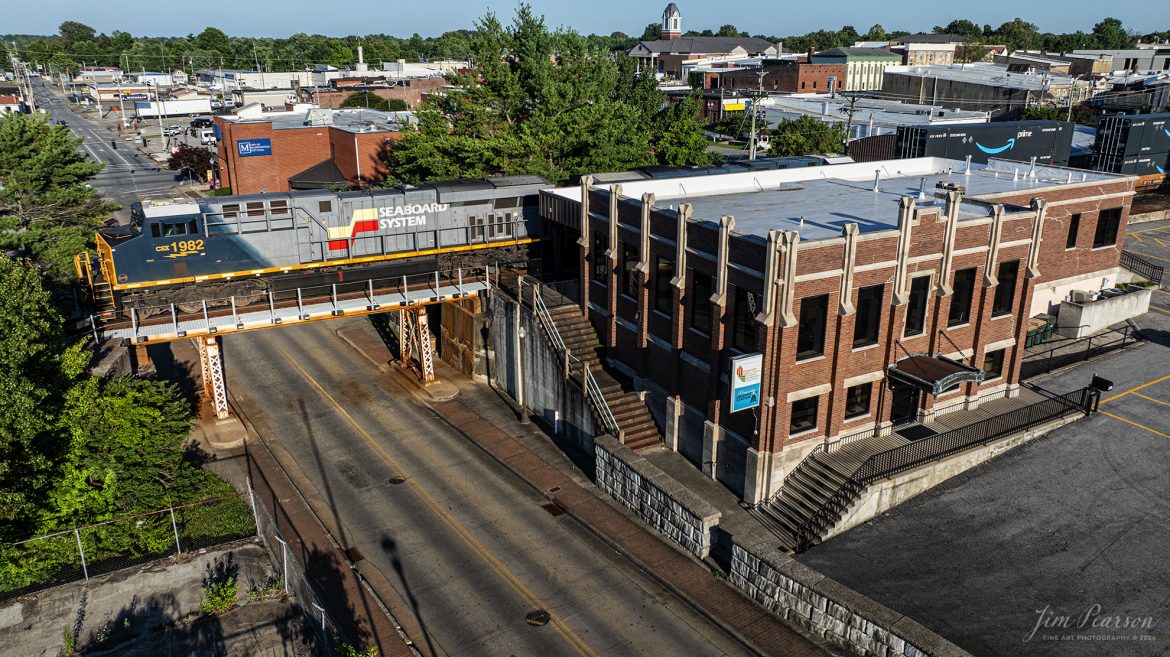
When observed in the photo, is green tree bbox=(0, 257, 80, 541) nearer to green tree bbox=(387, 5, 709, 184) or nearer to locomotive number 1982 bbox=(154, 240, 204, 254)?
locomotive number 1982 bbox=(154, 240, 204, 254)

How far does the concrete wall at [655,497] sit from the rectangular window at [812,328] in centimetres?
653

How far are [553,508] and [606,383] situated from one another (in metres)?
7.06

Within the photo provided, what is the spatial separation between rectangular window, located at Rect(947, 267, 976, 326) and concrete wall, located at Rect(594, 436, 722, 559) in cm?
1276

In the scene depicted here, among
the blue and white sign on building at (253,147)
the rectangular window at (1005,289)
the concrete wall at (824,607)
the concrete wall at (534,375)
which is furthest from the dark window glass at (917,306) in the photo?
the blue and white sign on building at (253,147)

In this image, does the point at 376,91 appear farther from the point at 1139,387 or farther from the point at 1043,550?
the point at 1043,550

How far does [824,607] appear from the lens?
23.6 m

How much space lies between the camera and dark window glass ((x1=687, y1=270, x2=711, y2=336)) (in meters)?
31.2

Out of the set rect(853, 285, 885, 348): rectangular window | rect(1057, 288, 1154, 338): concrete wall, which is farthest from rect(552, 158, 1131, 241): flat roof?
rect(1057, 288, 1154, 338): concrete wall

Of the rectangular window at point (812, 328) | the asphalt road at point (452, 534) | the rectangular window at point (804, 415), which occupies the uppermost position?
the rectangular window at point (812, 328)

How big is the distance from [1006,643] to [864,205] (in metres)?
20.4

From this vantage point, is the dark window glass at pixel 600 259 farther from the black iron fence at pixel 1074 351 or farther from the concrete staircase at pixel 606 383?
the black iron fence at pixel 1074 351

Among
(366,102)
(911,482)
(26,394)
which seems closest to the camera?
(26,394)

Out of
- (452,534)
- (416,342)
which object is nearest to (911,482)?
(452,534)

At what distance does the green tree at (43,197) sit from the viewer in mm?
45125
